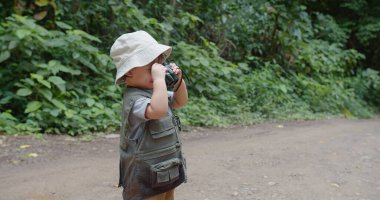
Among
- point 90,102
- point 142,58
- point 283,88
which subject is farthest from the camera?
point 283,88

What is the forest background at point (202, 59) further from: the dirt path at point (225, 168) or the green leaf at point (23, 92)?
the dirt path at point (225, 168)

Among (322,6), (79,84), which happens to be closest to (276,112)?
(79,84)

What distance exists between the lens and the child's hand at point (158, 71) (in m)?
2.16

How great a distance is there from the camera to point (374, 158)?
5.15m

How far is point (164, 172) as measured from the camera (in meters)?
2.24

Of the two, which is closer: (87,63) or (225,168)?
(225,168)

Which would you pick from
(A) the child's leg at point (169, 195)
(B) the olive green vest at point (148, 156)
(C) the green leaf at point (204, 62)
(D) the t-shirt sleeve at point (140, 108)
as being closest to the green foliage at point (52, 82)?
(C) the green leaf at point (204, 62)

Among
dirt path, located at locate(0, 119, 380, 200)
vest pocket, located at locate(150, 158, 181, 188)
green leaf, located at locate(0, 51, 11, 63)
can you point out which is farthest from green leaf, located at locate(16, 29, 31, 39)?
vest pocket, located at locate(150, 158, 181, 188)

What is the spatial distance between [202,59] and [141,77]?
20.4 feet

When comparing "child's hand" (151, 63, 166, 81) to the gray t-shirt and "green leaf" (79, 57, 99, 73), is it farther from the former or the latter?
"green leaf" (79, 57, 99, 73)

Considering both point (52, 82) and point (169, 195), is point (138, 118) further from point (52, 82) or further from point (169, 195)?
point (52, 82)

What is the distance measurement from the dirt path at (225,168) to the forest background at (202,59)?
2.78 feet

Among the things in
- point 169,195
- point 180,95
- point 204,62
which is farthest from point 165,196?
point 204,62

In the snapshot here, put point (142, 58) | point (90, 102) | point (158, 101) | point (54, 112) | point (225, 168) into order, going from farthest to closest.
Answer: point (90, 102) → point (54, 112) → point (225, 168) → point (142, 58) → point (158, 101)
